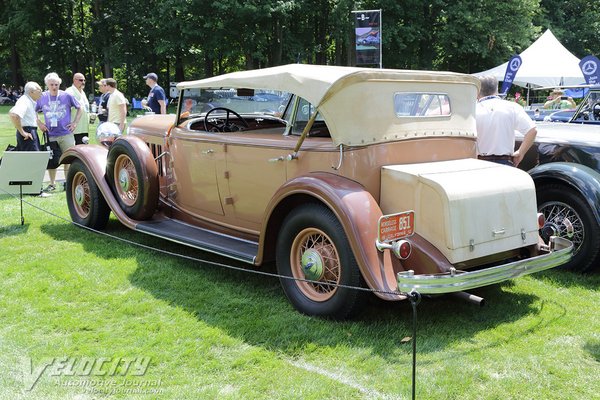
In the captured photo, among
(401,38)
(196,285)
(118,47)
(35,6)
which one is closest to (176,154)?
(196,285)

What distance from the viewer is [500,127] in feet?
18.4

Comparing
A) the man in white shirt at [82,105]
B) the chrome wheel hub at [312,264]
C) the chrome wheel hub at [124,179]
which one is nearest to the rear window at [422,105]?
the chrome wheel hub at [312,264]

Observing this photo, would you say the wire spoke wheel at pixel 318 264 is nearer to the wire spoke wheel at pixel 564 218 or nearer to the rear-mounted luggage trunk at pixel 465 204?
the rear-mounted luggage trunk at pixel 465 204

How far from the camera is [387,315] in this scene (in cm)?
411

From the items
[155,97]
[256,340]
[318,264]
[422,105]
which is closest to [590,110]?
[422,105]

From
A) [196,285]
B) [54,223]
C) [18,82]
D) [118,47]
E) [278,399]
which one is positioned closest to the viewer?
[278,399]

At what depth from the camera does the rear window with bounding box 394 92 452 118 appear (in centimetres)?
423

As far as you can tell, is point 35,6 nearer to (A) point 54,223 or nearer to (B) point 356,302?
(A) point 54,223

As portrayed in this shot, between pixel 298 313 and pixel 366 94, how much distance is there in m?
1.70

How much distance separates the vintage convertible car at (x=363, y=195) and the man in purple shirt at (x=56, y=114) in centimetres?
422

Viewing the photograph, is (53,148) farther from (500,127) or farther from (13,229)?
(500,127)

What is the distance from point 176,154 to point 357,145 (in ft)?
7.76

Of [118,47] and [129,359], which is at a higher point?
[118,47]

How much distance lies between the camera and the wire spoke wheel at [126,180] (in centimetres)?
585
